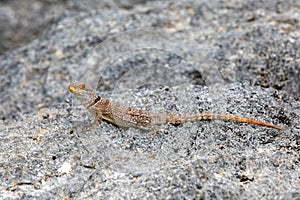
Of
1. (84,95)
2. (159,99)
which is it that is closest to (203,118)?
(159,99)

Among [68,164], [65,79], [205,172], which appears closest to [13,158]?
[68,164]

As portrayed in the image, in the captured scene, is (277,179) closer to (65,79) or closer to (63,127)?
(63,127)

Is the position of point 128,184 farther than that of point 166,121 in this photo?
No

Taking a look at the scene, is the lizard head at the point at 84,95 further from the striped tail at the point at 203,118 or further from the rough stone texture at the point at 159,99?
the striped tail at the point at 203,118

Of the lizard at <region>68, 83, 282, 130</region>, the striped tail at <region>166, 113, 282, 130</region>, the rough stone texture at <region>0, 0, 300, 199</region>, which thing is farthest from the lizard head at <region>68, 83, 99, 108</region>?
the striped tail at <region>166, 113, 282, 130</region>

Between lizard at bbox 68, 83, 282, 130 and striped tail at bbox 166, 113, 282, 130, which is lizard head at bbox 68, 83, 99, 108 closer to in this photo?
lizard at bbox 68, 83, 282, 130

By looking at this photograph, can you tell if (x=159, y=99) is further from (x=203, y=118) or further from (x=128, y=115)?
(x=203, y=118)
